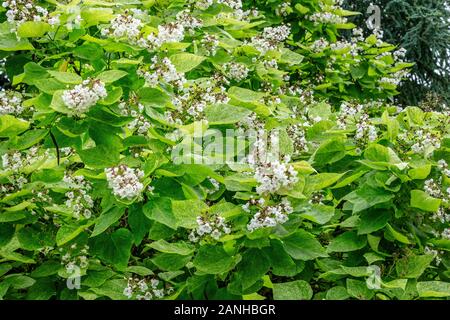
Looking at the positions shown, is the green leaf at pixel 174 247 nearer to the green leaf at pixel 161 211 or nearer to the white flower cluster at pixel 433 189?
the green leaf at pixel 161 211

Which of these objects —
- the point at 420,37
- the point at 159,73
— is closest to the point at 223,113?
the point at 159,73

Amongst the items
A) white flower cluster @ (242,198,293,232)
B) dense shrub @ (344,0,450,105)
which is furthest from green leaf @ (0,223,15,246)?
dense shrub @ (344,0,450,105)

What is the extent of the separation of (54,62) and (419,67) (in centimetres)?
629

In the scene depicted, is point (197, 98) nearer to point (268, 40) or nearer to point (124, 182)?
point (124, 182)

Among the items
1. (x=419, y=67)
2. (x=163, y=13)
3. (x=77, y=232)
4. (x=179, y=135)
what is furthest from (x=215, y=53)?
(x=419, y=67)

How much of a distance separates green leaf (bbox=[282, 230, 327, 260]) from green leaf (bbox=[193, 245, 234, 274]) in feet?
0.67

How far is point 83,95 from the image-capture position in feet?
7.29

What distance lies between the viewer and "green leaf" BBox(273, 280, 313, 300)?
2.39m

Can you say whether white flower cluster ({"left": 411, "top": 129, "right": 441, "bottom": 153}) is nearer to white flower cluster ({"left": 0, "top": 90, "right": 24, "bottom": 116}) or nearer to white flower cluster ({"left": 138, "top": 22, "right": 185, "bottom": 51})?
white flower cluster ({"left": 138, "top": 22, "right": 185, "bottom": 51})

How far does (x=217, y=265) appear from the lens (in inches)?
89.1

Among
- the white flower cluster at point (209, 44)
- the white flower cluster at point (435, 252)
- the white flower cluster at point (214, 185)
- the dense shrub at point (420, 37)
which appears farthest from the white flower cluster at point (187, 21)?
the dense shrub at point (420, 37)

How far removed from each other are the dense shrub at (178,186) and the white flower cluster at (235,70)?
55 centimetres

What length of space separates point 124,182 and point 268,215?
48cm
